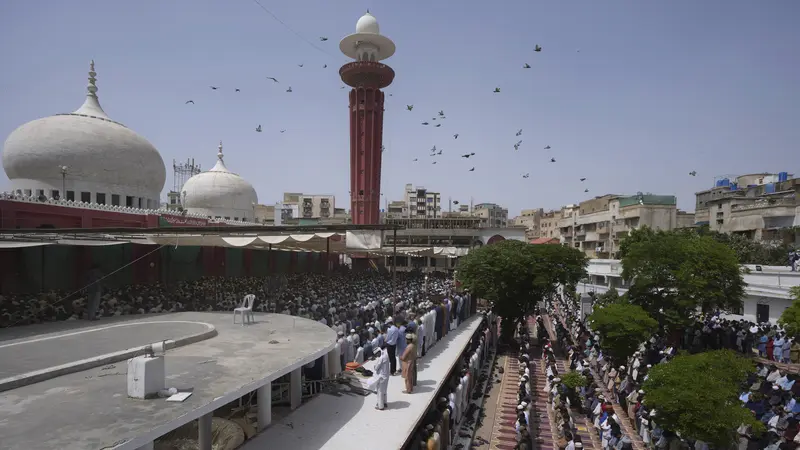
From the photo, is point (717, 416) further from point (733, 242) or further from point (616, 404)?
point (733, 242)

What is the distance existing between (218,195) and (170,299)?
25965 millimetres

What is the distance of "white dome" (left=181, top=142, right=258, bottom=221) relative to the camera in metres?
40.3

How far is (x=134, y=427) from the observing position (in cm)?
470

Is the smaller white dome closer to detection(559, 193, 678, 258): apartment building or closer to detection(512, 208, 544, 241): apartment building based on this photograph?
detection(559, 193, 678, 258): apartment building

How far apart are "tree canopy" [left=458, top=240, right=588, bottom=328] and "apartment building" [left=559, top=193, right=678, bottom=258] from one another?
71.1 ft

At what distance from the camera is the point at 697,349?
16.9m

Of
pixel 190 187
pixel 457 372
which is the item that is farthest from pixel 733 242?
pixel 190 187

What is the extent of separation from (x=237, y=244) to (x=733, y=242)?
33.0 metres

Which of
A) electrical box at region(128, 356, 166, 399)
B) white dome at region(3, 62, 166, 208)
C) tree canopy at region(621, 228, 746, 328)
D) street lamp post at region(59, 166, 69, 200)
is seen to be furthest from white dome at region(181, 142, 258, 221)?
electrical box at region(128, 356, 166, 399)

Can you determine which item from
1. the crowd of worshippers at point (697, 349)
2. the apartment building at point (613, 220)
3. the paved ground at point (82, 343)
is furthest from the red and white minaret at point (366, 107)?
the paved ground at point (82, 343)

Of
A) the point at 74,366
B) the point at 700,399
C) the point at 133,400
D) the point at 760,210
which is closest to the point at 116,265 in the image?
the point at 74,366

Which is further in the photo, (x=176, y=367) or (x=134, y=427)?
(x=176, y=367)

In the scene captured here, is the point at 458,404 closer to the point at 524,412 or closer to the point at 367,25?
the point at 524,412

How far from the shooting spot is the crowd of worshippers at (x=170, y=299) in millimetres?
12562
